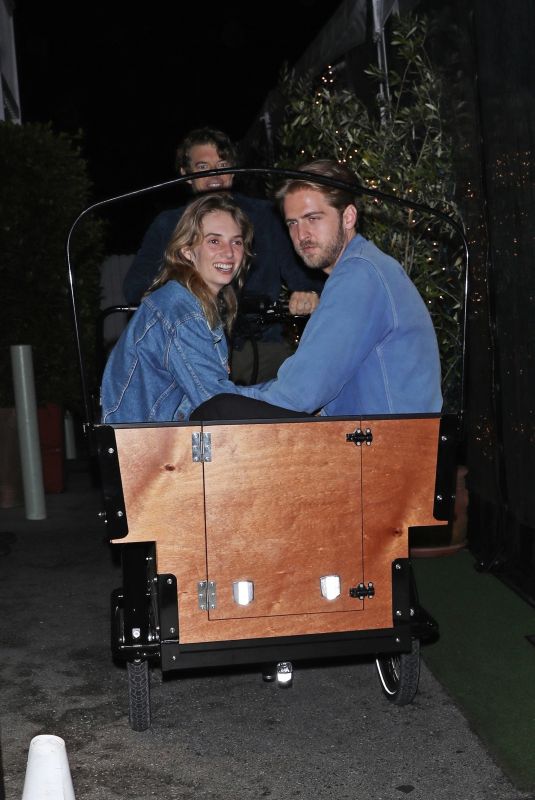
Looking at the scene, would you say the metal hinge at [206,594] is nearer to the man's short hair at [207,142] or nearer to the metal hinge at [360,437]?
the metal hinge at [360,437]

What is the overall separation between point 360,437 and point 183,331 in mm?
697

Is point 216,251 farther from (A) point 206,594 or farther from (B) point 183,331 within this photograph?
(A) point 206,594

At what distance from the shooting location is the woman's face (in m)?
3.55

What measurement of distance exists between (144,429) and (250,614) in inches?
23.8

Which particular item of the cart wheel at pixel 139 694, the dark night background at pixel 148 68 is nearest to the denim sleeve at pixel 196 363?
the cart wheel at pixel 139 694

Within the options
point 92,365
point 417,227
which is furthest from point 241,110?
point 417,227

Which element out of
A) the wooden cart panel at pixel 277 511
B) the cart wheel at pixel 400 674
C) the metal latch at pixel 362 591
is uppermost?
the wooden cart panel at pixel 277 511

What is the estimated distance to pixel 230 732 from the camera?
10.7 ft

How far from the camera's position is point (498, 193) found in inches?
176

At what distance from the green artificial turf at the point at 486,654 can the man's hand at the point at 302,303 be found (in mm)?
1430

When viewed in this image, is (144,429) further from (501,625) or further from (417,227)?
(417,227)

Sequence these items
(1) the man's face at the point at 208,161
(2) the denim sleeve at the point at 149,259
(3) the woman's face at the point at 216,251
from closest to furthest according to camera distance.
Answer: (3) the woman's face at the point at 216,251 < (2) the denim sleeve at the point at 149,259 < (1) the man's face at the point at 208,161

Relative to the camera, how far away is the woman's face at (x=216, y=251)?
355cm

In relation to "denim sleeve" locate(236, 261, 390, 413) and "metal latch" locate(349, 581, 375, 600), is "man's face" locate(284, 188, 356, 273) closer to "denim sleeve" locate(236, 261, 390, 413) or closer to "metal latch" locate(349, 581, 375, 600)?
"denim sleeve" locate(236, 261, 390, 413)
